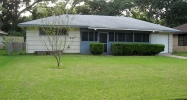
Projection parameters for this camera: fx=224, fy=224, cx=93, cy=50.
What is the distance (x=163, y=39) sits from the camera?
22.1m

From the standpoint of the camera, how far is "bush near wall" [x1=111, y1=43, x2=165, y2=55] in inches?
742

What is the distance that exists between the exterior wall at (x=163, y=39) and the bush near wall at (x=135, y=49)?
201 cm

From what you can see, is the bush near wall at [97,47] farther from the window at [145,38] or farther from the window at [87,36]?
the window at [145,38]

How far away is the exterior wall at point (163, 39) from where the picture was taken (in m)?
21.7

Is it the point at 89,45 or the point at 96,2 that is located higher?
the point at 96,2

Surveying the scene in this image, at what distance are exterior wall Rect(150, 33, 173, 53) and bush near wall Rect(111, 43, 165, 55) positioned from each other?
2.01 m

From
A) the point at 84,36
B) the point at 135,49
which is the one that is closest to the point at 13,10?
the point at 84,36

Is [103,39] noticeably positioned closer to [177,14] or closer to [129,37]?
[129,37]

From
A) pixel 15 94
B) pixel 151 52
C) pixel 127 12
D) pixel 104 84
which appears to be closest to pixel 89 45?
pixel 151 52

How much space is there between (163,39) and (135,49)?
4.38 meters

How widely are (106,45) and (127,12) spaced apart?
79.3 ft

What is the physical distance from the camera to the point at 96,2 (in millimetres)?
40000

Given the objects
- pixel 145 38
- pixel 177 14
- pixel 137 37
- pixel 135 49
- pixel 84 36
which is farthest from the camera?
pixel 177 14

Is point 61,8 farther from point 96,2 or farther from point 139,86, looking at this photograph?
point 96,2
